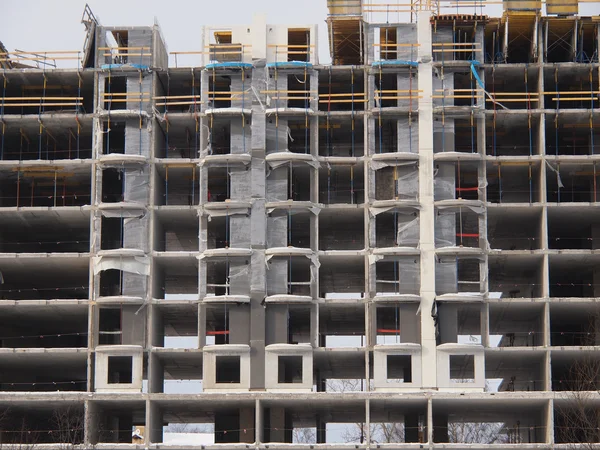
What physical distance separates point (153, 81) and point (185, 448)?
23.6m

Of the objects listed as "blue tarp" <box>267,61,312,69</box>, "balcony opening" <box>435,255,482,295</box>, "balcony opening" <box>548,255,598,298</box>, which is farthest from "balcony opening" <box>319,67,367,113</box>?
"balcony opening" <box>548,255,598,298</box>

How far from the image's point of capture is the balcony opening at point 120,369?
77.2 metres

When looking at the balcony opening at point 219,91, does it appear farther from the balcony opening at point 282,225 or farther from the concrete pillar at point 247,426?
the concrete pillar at point 247,426

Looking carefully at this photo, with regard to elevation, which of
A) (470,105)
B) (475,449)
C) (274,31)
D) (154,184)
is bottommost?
(475,449)

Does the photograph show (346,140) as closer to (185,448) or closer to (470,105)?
(470,105)

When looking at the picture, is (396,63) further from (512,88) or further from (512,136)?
(512,136)

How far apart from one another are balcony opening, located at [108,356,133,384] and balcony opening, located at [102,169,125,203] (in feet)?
35.5

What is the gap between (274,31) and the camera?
263 ft

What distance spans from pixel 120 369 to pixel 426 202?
870 inches

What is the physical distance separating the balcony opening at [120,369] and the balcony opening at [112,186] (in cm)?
1081

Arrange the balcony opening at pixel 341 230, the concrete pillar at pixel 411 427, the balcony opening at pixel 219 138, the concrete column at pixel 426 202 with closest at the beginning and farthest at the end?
1. the concrete column at pixel 426 202
2. the balcony opening at pixel 219 138
3. the balcony opening at pixel 341 230
4. the concrete pillar at pixel 411 427

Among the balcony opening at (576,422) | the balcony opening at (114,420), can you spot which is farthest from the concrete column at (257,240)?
the balcony opening at (576,422)

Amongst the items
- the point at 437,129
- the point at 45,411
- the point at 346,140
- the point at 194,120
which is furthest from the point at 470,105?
the point at 45,411

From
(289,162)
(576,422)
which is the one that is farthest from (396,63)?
(576,422)
